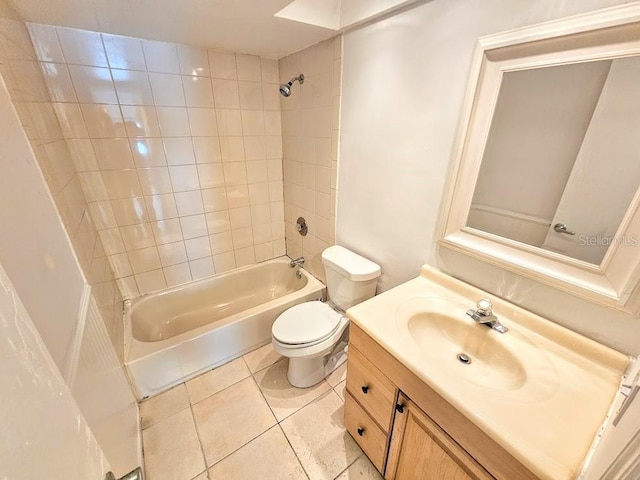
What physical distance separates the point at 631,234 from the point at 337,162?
129 centimetres

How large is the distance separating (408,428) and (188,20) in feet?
6.63

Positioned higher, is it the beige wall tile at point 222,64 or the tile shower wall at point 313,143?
the beige wall tile at point 222,64

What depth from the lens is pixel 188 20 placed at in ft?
4.25

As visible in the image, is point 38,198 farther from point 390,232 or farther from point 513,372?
point 513,372

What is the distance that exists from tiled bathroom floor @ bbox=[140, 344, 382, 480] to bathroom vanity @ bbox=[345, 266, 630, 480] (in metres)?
0.19

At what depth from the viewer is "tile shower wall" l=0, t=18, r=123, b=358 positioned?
0.98 metres

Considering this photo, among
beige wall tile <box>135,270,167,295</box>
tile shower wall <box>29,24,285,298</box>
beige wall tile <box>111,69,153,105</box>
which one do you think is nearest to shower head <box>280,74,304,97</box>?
tile shower wall <box>29,24,285,298</box>

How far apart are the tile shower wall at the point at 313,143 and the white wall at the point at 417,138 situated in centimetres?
10

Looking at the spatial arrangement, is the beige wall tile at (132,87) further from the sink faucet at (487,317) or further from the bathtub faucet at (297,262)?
the sink faucet at (487,317)

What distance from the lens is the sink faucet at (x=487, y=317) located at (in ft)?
3.14

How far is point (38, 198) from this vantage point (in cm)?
73

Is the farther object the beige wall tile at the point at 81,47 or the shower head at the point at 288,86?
the shower head at the point at 288,86

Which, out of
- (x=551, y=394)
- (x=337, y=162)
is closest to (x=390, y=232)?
(x=337, y=162)

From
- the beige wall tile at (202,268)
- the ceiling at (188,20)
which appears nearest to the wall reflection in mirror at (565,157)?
the ceiling at (188,20)
